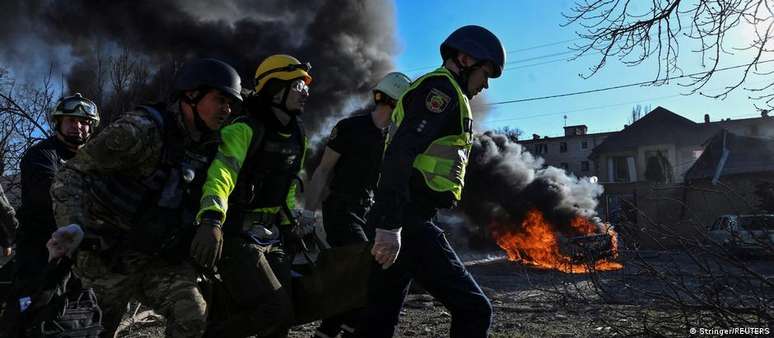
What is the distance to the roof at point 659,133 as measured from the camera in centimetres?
4134

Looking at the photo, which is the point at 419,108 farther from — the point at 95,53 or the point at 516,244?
the point at 516,244

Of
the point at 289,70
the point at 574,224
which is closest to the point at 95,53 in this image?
the point at 289,70

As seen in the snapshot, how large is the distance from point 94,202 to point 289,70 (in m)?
1.31

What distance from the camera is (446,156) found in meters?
2.95

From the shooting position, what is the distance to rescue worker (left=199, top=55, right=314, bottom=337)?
2828 mm

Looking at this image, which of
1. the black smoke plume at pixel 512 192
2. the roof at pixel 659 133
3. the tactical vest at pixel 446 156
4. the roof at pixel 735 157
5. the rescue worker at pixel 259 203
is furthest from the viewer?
the roof at pixel 659 133

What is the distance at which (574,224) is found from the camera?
75.6 feet

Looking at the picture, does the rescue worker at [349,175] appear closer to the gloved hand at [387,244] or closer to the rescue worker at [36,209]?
the gloved hand at [387,244]

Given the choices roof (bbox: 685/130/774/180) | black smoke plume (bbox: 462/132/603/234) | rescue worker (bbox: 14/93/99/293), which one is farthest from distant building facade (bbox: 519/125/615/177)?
rescue worker (bbox: 14/93/99/293)

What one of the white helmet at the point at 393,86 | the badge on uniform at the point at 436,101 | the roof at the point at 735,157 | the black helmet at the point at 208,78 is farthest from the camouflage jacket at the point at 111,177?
the roof at the point at 735,157

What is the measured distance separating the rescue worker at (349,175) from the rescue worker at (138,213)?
55.9 inches

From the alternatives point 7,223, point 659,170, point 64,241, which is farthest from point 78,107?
point 659,170

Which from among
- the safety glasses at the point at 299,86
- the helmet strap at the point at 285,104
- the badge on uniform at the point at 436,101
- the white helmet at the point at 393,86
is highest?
the white helmet at the point at 393,86

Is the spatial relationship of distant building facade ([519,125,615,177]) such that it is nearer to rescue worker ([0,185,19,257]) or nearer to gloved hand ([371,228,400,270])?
rescue worker ([0,185,19,257])
